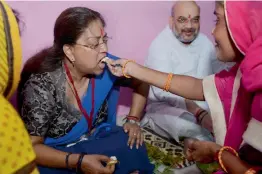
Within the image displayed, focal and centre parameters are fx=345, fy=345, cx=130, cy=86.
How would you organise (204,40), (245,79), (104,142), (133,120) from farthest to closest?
1. (204,40)
2. (133,120)
3. (104,142)
4. (245,79)

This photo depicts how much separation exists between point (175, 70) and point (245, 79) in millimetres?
1842

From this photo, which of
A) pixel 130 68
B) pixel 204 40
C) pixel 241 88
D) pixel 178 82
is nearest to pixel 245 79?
pixel 241 88

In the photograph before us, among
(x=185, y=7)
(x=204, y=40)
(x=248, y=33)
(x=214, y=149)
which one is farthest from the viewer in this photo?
(x=204, y=40)

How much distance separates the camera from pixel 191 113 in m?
2.77

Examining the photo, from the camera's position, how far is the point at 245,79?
49.1 inches

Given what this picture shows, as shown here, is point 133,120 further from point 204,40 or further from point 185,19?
point 204,40

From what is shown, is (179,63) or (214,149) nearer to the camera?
(214,149)

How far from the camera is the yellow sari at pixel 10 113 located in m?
0.79

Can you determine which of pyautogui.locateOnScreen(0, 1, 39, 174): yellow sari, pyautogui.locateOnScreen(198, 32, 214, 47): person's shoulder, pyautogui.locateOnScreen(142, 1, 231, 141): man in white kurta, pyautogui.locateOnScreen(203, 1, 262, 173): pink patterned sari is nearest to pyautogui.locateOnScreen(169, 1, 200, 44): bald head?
pyautogui.locateOnScreen(142, 1, 231, 141): man in white kurta

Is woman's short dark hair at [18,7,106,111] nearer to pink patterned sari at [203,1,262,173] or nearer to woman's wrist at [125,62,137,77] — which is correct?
woman's wrist at [125,62,137,77]

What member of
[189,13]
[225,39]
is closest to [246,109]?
[225,39]

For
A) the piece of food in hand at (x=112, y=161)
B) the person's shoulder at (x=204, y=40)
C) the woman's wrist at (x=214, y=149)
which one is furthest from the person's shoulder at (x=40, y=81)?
the person's shoulder at (x=204, y=40)

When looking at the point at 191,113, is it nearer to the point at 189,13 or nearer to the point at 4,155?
the point at 189,13

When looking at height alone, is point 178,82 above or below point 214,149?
above
